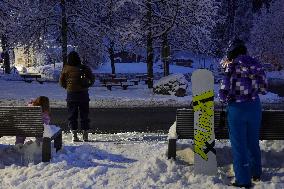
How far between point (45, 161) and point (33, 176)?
0.63 m

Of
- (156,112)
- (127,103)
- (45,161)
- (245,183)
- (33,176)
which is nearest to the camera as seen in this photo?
(245,183)

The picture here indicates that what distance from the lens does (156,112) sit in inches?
683

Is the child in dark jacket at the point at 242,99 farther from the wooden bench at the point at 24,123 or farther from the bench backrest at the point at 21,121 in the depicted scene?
the bench backrest at the point at 21,121

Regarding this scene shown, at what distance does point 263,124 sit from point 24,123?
3.95 m

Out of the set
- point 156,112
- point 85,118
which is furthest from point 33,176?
point 156,112

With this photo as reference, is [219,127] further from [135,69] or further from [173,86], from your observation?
[135,69]

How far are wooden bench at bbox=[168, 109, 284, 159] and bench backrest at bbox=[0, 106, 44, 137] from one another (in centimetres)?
222

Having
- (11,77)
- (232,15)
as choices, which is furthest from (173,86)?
(232,15)

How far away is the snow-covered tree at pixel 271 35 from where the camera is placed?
50750mm

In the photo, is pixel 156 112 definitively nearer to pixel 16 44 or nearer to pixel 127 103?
pixel 127 103

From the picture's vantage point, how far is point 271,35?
52.0m

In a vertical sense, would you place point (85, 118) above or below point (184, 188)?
above

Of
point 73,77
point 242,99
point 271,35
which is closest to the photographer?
point 242,99

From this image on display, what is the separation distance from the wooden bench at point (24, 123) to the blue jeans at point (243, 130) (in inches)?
118
